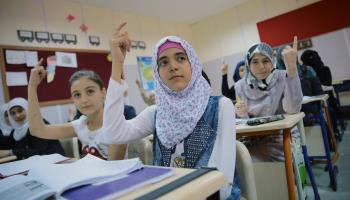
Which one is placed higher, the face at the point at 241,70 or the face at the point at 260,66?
the face at the point at 241,70

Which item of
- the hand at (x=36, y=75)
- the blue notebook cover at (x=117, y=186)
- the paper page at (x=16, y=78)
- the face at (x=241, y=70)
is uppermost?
the paper page at (x=16, y=78)

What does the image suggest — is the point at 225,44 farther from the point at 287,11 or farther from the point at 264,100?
the point at 264,100

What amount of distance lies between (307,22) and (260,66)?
366 centimetres

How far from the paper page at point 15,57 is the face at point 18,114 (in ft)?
2.31

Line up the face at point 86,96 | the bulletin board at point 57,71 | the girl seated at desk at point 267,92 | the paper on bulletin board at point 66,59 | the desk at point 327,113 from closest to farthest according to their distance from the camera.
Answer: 1. the face at point 86,96
2. the girl seated at desk at point 267,92
3. the desk at point 327,113
4. the bulletin board at point 57,71
5. the paper on bulletin board at point 66,59

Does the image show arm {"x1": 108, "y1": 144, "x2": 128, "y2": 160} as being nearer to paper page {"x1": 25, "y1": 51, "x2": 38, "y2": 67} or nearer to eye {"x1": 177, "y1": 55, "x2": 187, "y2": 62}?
eye {"x1": 177, "y1": 55, "x2": 187, "y2": 62}

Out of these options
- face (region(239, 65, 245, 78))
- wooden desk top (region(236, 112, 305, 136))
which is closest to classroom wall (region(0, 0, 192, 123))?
face (region(239, 65, 245, 78))

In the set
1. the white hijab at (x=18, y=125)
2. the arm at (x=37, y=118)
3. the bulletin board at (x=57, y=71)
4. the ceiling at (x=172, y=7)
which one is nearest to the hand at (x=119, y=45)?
the arm at (x=37, y=118)

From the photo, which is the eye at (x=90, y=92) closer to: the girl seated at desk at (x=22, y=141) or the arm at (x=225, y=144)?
the arm at (x=225, y=144)

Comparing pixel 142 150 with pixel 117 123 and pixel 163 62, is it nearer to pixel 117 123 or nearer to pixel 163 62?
pixel 117 123

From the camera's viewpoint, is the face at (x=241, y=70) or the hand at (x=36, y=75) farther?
the face at (x=241, y=70)

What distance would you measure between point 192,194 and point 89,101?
3.77 ft

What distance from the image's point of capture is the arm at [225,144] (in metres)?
0.87

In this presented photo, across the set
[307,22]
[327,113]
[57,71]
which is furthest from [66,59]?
[307,22]
